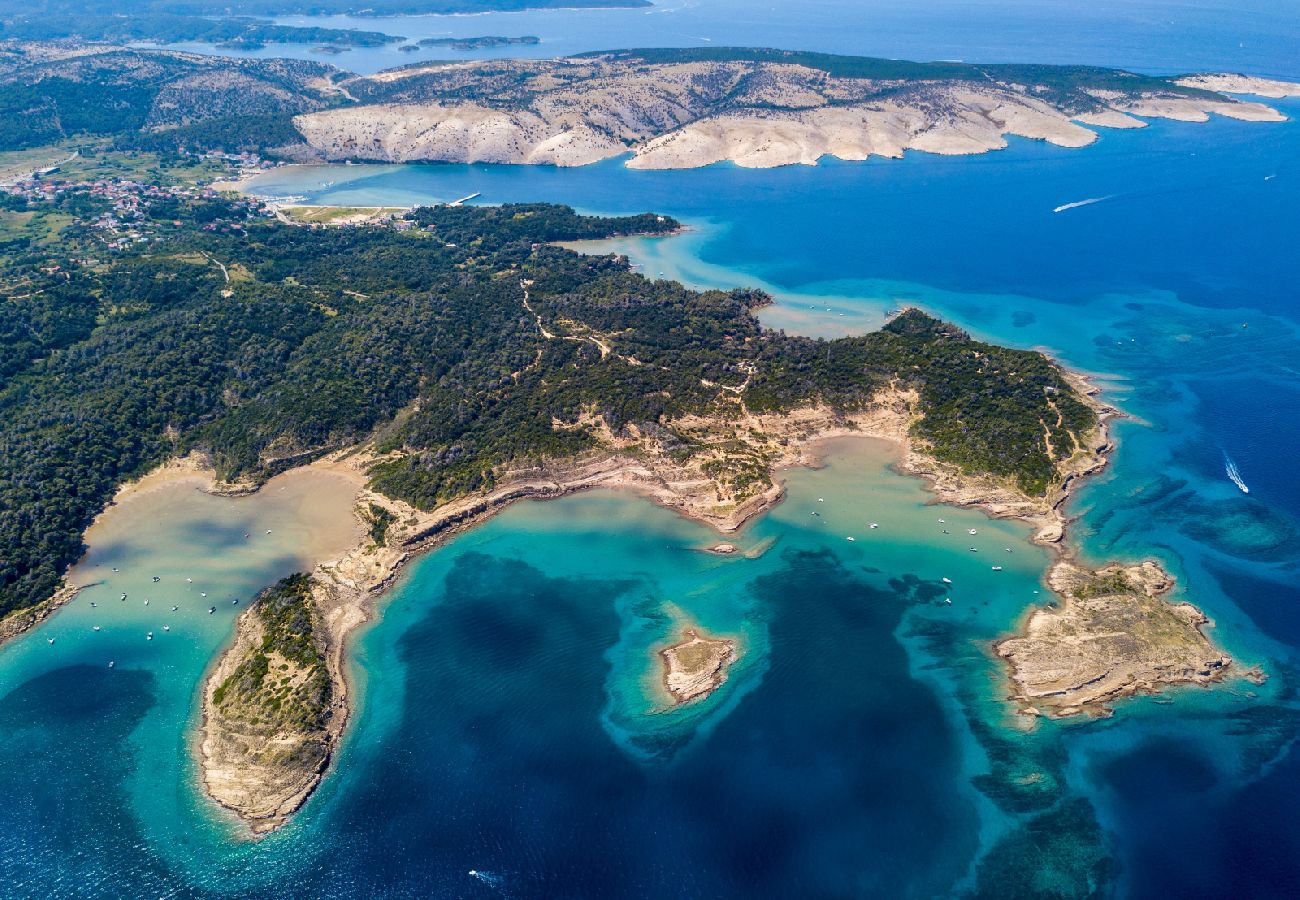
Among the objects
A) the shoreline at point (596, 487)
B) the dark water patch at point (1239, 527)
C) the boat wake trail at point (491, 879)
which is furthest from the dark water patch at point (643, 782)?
the dark water patch at point (1239, 527)

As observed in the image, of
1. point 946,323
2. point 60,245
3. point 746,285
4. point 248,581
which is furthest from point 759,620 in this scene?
point 60,245

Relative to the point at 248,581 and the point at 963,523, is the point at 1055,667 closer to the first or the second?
the point at 963,523

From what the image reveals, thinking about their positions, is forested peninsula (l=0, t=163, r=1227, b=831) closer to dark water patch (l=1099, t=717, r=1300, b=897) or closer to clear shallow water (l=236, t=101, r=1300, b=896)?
clear shallow water (l=236, t=101, r=1300, b=896)

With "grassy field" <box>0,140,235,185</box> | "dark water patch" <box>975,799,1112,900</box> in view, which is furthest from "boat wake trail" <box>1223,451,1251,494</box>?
"grassy field" <box>0,140,235,185</box>

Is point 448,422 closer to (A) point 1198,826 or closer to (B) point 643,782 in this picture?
(B) point 643,782

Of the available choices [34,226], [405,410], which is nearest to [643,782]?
[405,410]
